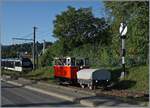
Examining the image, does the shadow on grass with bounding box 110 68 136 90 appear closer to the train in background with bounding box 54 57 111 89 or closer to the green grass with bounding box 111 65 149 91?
the green grass with bounding box 111 65 149 91

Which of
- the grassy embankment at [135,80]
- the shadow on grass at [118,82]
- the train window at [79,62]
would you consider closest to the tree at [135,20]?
the shadow on grass at [118,82]

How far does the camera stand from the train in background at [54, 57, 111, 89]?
3195 cm

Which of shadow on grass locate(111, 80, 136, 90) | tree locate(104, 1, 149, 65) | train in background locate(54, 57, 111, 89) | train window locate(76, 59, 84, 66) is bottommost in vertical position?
shadow on grass locate(111, 80, 136, 90)

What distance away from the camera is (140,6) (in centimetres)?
3647

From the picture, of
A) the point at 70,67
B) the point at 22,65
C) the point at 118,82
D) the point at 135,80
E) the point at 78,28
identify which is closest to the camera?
the point at 135,80

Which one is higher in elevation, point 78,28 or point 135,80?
point 78,28

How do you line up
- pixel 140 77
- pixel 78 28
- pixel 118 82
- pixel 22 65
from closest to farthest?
pixel 140 77 → pixel 118 82 → pixel 22 65 → pixel 78 28

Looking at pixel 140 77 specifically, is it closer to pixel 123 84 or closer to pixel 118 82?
pixel 123 84

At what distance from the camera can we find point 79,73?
34.5 meters

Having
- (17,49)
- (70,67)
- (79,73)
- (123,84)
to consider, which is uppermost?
(17,49)

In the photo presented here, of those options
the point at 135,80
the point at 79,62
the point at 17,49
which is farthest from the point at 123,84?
the point at 17,49

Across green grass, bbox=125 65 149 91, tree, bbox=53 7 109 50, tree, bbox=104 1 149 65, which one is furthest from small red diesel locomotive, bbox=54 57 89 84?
tree, bbox=53 7 109 50

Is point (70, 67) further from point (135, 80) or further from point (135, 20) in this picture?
point (135, 80)

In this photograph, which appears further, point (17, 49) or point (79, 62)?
point (17, 49)
